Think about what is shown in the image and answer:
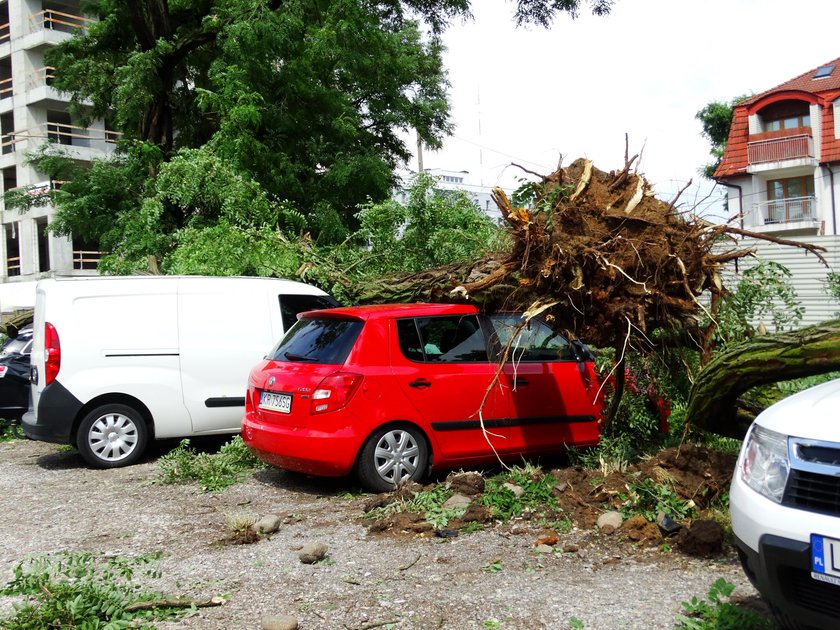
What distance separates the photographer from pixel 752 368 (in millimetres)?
5469

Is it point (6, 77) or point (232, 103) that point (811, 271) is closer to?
point (232, 103)

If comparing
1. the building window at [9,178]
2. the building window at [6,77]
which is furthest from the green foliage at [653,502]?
the building window at [6,77]

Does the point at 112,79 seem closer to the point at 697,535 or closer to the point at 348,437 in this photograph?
the point at 348,437

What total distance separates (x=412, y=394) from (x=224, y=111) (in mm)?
10845

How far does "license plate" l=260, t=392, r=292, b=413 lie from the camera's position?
23.1 ft

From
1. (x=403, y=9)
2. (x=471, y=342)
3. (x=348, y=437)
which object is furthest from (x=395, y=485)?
(x=403, y=9)

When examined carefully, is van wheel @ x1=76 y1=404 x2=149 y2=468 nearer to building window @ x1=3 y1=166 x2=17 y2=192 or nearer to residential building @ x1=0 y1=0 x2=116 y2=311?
residential building @ x1=0 y1=0 x2=116 y2=311

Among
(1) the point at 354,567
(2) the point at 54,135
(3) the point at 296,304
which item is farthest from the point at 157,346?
(2) the point at 54,135

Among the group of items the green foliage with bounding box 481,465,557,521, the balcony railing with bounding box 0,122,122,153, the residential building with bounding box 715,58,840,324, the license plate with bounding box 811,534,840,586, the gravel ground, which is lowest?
the gravel ground

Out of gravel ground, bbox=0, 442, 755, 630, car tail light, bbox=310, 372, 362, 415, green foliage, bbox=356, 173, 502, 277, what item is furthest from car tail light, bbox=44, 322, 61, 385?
green foliage, bbox=356, 173, 502, 277

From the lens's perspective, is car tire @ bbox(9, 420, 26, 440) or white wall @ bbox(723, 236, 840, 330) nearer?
car tire @ bbox(9, 420, 26, 440)

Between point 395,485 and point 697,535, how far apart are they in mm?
2639

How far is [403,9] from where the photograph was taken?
18.8m

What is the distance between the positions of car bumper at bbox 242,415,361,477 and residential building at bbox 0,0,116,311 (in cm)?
3532
